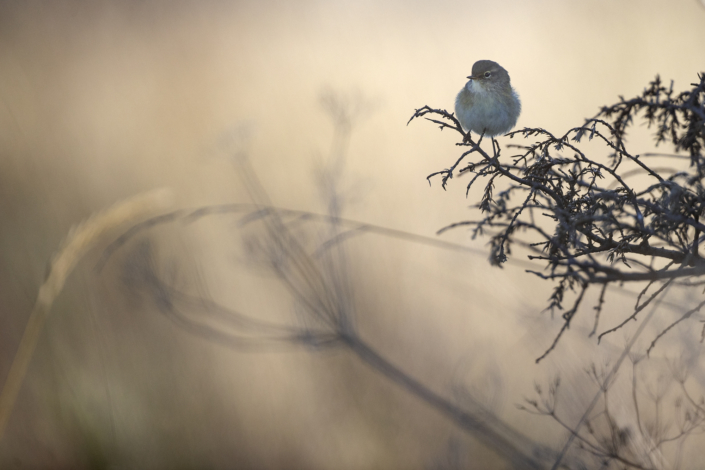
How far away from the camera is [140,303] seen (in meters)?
→ 3.58

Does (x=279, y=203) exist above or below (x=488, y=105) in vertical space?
below

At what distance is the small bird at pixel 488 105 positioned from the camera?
1.63 m

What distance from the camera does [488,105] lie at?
5.36ft

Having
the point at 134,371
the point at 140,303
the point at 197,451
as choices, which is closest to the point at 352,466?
the point at 197,451

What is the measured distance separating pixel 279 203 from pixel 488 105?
2.59 m

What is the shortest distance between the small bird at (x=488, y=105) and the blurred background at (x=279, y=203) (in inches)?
60.7

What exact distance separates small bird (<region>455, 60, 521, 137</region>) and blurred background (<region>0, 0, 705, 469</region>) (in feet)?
5.06

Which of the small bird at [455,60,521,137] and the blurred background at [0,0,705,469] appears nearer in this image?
the small bird at [455,60,521,137]

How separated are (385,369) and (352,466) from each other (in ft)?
2.74

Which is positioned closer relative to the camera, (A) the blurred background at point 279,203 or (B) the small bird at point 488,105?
(B) the small bird at point 488,105

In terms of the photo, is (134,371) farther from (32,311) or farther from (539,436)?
(539,436)

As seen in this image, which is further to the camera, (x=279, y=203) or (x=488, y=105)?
(x=279, y=203)

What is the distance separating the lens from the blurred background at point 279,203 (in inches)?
132

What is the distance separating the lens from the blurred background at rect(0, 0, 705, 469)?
132 inches
